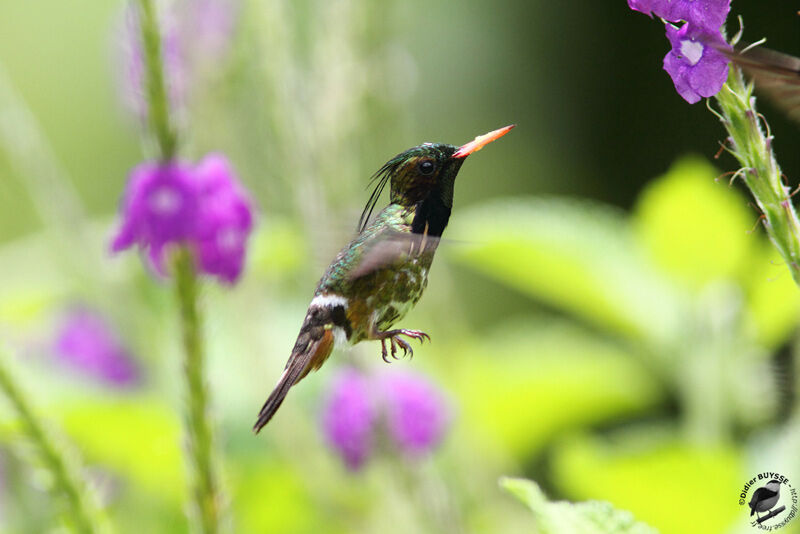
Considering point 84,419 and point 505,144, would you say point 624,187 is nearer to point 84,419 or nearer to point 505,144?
point 505,144

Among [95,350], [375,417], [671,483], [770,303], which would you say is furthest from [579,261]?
[95,350]

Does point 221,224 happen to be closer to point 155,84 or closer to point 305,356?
point 155,84

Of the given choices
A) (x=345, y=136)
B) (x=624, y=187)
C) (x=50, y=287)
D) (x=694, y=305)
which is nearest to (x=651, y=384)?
(x=694, y=305)

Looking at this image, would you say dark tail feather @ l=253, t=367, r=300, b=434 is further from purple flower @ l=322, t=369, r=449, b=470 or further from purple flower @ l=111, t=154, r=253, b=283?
purple flower @ l=322, t=369, r=449, b=470

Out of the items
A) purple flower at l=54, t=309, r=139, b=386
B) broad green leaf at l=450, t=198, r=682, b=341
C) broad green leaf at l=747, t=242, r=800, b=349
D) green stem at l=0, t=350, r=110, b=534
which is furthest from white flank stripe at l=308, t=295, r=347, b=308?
purple flower at l=54, t=309, r=139, b=386

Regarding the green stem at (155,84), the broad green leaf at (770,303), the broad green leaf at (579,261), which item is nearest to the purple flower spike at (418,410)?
the broad green leaf at (579,261)

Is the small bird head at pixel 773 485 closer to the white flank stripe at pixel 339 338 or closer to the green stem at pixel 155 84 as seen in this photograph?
the white flank stripe at pixel 339 338
